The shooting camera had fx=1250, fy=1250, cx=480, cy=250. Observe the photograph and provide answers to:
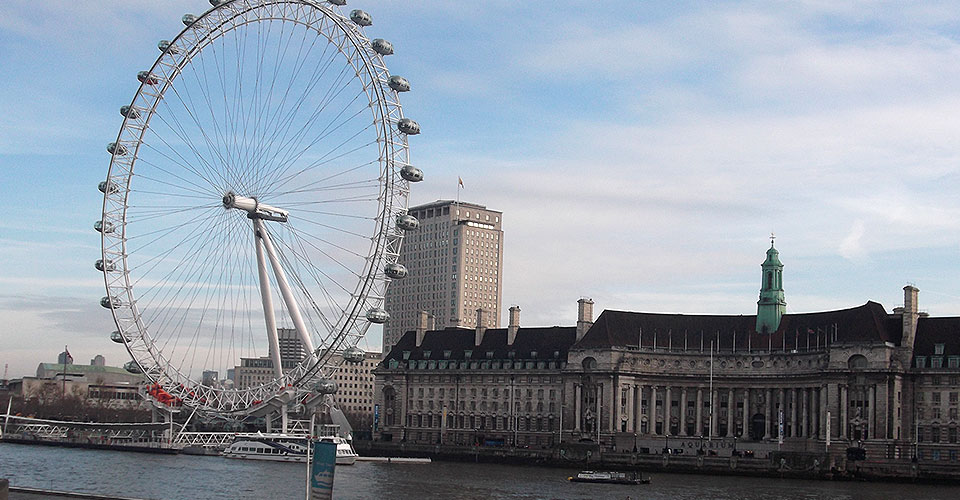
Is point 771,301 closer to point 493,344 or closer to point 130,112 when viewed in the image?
point 493,344

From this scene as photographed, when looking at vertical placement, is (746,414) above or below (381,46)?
below

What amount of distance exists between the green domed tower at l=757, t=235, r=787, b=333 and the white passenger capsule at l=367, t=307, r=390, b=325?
55454mm

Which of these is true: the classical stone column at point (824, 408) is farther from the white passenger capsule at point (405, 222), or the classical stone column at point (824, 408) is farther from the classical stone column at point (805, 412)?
the white passenger capsule at point (405, 222)

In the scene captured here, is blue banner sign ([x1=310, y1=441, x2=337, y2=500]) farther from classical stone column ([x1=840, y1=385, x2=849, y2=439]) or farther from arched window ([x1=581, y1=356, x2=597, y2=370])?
arched window ([x1=581, y1=356, x2=597, y2=370])

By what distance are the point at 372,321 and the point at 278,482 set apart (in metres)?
17.0

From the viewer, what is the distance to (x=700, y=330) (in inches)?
5591

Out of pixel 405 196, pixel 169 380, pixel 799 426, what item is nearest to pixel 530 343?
pixel 799 426

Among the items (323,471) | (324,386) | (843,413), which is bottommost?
(323,471)

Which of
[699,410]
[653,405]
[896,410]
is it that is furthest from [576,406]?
[896,410]

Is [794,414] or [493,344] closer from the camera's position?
[794,414]

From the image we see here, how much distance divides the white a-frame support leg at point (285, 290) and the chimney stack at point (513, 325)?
43.6 metres

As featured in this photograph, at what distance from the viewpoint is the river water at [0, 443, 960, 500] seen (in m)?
79.9

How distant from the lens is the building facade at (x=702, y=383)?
399ft

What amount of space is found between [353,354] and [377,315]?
Result: 528cm
